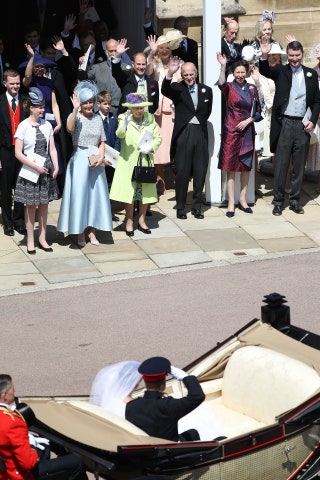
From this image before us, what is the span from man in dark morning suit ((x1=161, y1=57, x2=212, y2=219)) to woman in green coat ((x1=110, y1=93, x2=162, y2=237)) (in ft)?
2.28

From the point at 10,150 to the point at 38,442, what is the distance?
625 cm

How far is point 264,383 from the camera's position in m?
8.53

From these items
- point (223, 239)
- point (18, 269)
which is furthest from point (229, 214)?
point (18, 269)

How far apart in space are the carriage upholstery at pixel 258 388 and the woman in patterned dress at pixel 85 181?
4.78m

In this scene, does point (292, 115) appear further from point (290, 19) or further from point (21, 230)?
point (290, 19)

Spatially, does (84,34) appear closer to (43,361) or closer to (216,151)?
(216,151)

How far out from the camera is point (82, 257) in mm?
13188

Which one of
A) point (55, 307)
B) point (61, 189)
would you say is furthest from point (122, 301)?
point (61, 189)

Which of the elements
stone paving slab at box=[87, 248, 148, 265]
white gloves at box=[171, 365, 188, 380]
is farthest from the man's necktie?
white gloves at box=[171, 365, 188, 380]

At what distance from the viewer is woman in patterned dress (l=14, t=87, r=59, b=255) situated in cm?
1286

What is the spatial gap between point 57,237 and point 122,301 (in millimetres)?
1997

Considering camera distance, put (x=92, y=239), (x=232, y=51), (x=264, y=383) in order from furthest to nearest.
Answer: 1. (x=232, y=51)
2. (x=92, y=239)
3. (x=264, y=383)

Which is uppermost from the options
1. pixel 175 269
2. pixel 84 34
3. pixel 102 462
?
pixel 84 34

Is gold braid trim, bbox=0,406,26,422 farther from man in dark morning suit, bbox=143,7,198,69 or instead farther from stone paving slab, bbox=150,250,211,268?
man in dark morning suit, bbox=143,7,198,69
